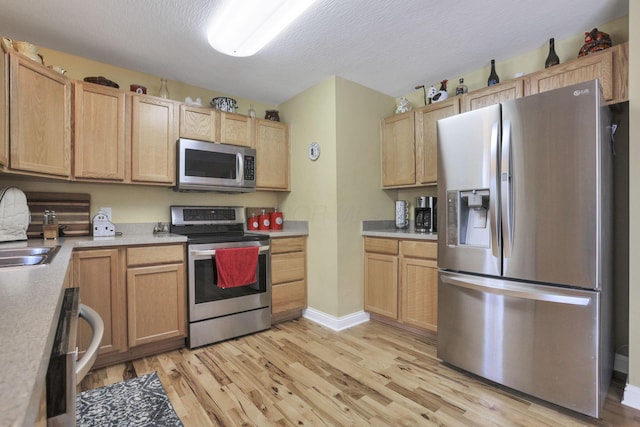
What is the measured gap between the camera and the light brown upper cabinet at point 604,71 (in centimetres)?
185

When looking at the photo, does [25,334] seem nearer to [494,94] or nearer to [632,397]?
[632,397]

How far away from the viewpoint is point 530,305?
5.66 feet

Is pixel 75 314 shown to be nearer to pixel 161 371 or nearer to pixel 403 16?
pixel 161 371

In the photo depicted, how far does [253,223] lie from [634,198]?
293 cm

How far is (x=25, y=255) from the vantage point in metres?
1.60

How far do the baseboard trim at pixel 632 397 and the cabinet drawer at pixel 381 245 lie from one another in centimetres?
158

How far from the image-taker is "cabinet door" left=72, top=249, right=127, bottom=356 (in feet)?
6.61

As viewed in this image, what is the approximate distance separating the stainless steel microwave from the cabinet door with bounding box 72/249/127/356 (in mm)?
860

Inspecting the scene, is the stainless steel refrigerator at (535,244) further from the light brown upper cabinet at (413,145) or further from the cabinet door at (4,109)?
the cabinet door at (4,109)

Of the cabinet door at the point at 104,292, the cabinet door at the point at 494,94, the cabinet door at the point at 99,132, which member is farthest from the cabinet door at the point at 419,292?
the cabinet door at the point at 99,132

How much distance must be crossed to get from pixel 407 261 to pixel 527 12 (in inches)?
75.6

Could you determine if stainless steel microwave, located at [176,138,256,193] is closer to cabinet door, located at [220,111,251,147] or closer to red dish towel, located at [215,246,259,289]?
cabinet door, located at [220,111,251,147]

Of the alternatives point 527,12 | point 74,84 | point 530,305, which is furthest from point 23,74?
point 530,305

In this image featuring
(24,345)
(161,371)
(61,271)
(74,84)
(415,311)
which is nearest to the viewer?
(24,345)
